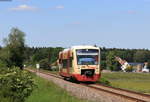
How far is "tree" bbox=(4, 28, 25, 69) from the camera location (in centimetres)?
10012

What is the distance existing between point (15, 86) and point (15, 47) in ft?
317

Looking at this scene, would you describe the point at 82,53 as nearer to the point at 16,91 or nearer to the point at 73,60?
the point at 73,60

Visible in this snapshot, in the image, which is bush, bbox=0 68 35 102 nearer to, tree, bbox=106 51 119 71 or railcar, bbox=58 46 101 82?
railcar, bbox=58 46 101 82

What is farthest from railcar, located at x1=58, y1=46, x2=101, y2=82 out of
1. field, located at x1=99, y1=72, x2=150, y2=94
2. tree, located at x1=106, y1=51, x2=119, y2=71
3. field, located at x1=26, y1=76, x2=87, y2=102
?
tree, located at x1=106, y1=51, x2=119, y2=71

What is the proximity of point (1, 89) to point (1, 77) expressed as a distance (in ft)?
1.58

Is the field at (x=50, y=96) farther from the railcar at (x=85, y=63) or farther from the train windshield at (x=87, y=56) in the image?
the train windshield at (x=87, y=56)

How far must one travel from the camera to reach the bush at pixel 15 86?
1498cm

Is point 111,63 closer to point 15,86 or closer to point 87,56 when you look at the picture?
A: point 87,56

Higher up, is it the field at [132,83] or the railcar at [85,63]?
the railcar at [85,63]

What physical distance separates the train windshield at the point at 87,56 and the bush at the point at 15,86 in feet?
70.7

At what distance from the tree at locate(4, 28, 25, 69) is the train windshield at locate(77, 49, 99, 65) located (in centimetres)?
5294

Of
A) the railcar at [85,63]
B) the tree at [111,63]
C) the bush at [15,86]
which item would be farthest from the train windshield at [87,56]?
the tree at [111,63]

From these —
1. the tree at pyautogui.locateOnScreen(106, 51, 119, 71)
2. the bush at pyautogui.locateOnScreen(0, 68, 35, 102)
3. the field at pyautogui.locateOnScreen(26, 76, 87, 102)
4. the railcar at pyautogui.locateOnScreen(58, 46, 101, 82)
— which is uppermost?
the tree at pyautogui.locateOnScreen(106, 51, 119, 71)

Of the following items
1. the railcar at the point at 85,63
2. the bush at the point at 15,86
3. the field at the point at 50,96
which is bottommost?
the field at the point at 50,96
